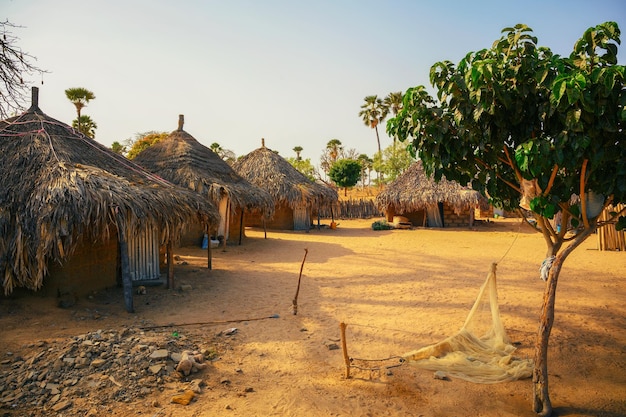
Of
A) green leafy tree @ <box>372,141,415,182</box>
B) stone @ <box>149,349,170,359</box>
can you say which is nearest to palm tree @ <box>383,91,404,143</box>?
green leafy tree @ <box>372,141,415,182</box>

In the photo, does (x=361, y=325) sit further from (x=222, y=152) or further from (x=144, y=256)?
(x=222, y=152)

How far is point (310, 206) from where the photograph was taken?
1902 cm


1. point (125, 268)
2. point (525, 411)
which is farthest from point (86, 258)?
point (525, 411)

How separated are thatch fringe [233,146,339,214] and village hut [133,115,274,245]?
259 cm

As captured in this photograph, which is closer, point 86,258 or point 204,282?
point 86,258

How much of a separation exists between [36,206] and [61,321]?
173 centimetres

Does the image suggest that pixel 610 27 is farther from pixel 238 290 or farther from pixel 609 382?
pixel 238 290

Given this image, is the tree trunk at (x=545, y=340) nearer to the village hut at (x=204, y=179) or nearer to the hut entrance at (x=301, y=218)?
the village hut at (x=204, y=179)

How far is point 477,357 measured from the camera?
4.50 meters

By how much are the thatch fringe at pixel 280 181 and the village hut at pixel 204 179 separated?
2586 mm

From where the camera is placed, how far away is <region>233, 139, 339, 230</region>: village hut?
1794 cm

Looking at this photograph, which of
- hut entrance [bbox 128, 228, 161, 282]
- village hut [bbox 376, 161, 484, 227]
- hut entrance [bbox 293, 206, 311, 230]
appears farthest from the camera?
hut entrance [bbox 293, 206, 311, 230]

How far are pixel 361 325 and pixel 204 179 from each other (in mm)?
9059

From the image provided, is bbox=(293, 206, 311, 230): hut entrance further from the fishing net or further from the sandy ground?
the fishing net
